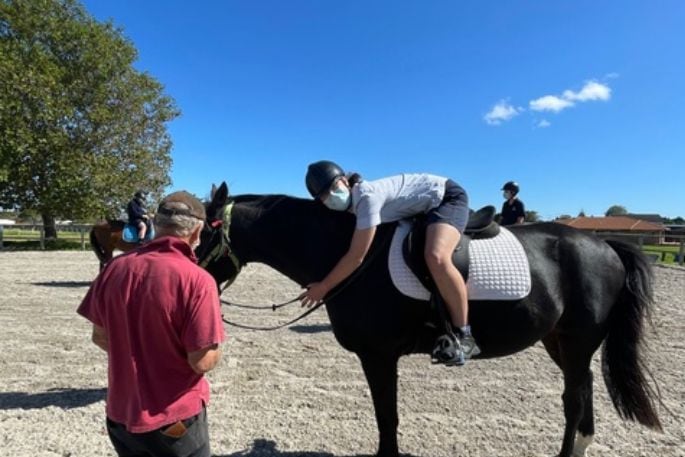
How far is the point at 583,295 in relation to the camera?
3064mm

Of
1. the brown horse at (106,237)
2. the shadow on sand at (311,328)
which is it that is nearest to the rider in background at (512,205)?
the shadow on sand at (311,328)

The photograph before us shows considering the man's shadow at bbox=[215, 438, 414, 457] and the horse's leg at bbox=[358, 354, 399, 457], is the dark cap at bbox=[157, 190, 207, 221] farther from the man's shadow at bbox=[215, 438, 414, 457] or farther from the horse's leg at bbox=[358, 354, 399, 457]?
the man's shadow at bbox=[215, 438, 414, 457]

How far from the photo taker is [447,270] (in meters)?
2.62

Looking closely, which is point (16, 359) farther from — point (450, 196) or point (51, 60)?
point (51, 60)

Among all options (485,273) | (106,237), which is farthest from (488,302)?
(106,237)

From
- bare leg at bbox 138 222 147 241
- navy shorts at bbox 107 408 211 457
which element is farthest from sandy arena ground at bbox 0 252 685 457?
bare leg at bbox 138 222 147 241

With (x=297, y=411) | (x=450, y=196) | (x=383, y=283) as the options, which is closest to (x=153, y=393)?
(x=383, y=283)

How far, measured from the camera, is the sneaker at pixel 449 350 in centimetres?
266

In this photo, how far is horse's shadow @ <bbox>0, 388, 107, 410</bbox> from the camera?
3988 mm

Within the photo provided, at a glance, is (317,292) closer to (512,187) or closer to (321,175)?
(321,175)

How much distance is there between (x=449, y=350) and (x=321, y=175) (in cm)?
132

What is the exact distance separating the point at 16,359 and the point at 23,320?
7.35 feet

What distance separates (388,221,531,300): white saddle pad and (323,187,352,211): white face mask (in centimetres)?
38

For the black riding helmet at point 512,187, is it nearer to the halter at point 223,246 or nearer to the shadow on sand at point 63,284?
the halter at point 223,246
